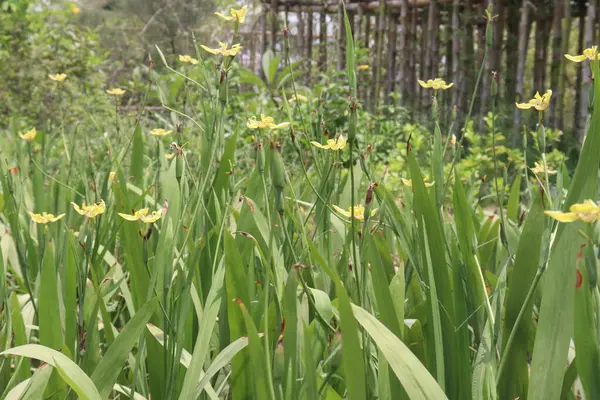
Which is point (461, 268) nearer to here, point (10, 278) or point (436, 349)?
point (436, 349)

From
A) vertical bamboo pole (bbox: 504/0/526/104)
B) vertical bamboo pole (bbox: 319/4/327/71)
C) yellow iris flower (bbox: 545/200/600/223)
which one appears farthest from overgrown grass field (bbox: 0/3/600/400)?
vertical bamboo pole (bbox: 319/4/327/71)

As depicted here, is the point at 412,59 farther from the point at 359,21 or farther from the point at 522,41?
the point at 522,41

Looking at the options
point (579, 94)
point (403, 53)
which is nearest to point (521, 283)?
point (579, 94)

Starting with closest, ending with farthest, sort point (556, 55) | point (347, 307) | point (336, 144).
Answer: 1. point (347, 307)
2. point (336, 144)
3. point (556, 55)

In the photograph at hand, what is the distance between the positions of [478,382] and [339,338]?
15 cm

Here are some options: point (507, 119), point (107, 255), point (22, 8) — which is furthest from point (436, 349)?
point (22, 8)

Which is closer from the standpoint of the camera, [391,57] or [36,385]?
[36,385]

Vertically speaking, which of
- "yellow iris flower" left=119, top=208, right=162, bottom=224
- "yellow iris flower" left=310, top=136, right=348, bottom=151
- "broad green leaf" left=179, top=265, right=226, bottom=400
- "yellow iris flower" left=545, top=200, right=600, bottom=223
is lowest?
"broad green leaf" left=179, top=265, right=226, bottom=400

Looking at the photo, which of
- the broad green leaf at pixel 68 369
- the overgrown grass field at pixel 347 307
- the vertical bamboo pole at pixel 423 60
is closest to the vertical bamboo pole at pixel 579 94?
the vertical bamboo pole at pixel 423 60

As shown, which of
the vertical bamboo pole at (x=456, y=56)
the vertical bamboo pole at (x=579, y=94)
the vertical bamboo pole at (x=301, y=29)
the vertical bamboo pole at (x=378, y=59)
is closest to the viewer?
the vertical bamboo pole at (x=579, y=94)

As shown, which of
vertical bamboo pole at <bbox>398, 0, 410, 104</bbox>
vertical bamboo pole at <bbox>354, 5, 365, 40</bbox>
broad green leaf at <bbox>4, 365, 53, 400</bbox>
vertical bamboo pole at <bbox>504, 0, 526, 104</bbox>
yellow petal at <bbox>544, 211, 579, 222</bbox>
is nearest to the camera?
yellow petal at <bbox>544, 211, 579, 222</bbox>

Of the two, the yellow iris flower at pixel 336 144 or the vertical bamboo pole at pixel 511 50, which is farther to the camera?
the vertical bamboo pole at pixel 511 50

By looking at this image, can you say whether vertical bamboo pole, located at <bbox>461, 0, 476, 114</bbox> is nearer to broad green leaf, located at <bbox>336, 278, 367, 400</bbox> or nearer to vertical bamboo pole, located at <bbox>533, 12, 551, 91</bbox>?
vertical bamboo pole, located at <bbox>533, 12, 551, 91</bbox>

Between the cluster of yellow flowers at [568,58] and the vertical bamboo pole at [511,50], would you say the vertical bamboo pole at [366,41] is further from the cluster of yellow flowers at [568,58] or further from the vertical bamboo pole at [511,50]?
the cluster of yellow flowers at [568,58]
